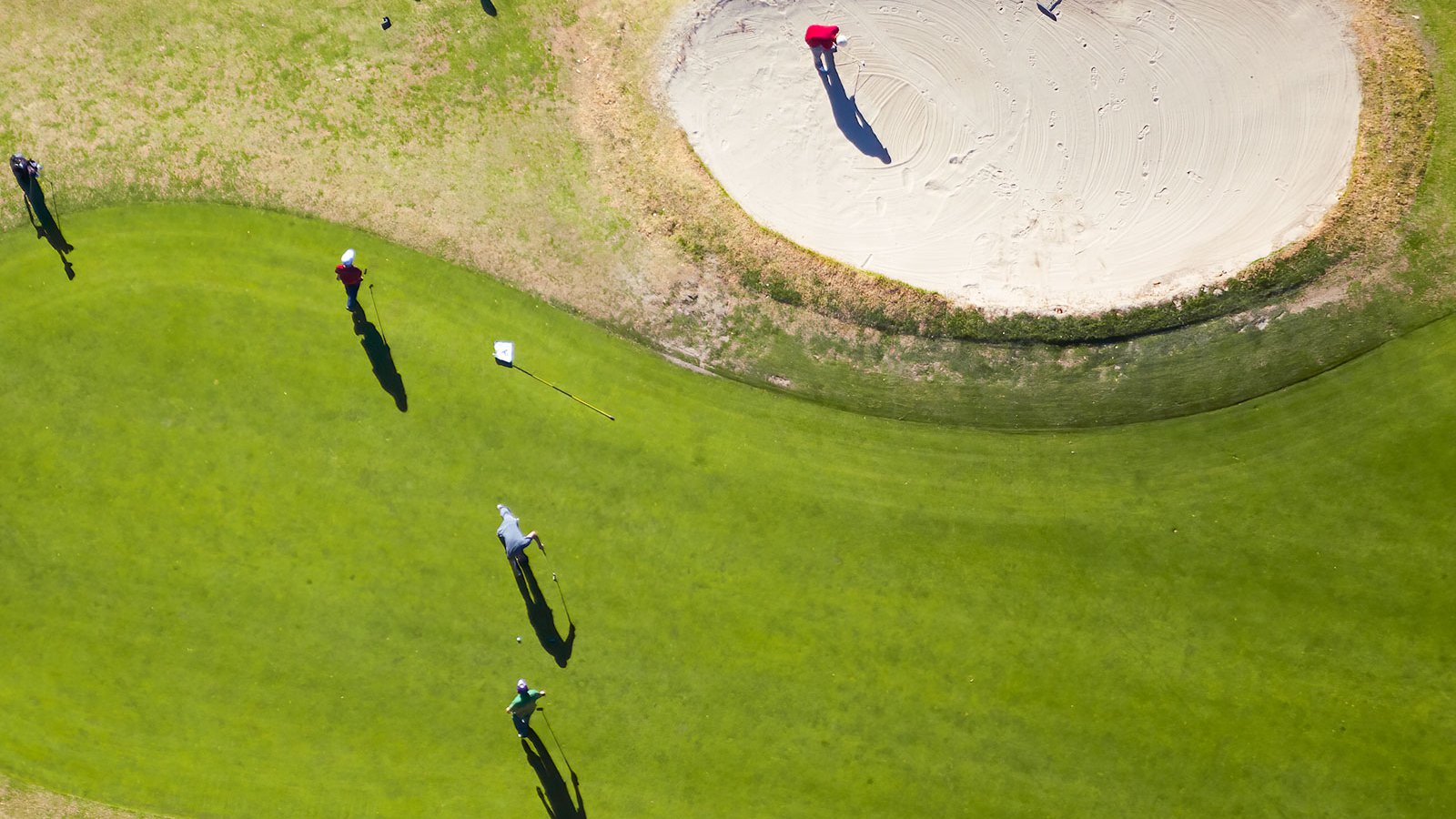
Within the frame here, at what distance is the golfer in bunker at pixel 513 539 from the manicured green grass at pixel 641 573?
0.31 m

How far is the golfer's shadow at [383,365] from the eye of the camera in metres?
10.7

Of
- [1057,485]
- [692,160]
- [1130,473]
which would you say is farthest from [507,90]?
[1130,473]

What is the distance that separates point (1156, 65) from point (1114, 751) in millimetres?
9125

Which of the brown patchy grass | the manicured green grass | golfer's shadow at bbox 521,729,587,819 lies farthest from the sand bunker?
the brown patchy grass

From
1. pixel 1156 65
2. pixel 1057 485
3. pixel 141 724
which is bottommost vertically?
pixel 141 724

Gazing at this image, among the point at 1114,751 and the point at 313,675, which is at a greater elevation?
the point at 313,675

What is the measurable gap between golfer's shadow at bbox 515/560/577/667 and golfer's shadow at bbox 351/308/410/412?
2762mm

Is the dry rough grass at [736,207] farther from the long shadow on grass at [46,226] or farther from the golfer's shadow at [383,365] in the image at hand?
the long shadow on grass at [46,226]

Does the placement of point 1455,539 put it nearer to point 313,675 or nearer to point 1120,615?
point 1120,615

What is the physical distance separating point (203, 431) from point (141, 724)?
3968mm

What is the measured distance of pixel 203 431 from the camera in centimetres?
1078

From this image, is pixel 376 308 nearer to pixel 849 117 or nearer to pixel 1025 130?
pixel 849 117

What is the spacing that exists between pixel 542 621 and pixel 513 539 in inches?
49.6

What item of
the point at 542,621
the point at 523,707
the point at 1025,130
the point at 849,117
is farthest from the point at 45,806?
the point at 1025,130
